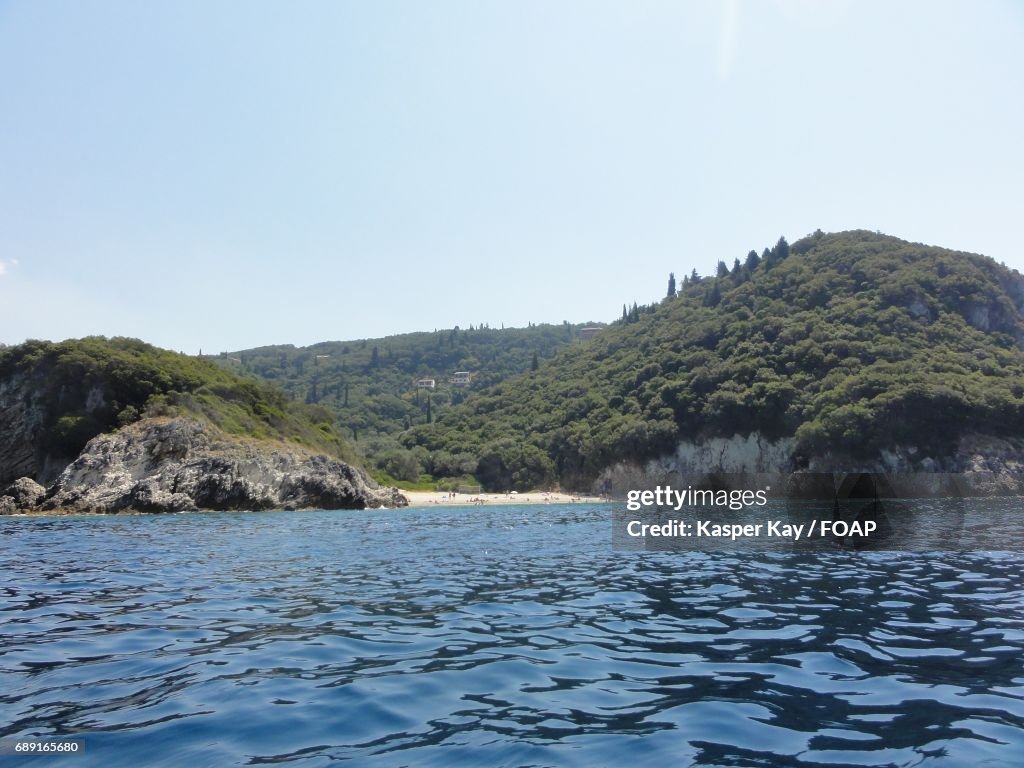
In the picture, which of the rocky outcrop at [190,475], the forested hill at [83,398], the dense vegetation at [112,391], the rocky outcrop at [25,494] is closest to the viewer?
the rocky outcrop at [25,494]

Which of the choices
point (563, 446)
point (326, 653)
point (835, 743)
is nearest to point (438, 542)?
point (326, 653)

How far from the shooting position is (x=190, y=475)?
5931 centimetres

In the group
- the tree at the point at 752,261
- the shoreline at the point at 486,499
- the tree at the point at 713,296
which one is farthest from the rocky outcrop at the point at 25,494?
the tree at the point at 752,261

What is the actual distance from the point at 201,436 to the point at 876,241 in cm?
11768

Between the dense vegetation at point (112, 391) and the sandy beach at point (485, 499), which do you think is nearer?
the dense vegetation at point (112, 391)

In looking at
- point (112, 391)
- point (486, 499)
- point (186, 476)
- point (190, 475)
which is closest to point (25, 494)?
point (186, 476)

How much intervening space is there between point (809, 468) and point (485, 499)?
1625 inches

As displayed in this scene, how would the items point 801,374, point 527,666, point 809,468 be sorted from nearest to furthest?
point 527,666 → point 809,468 → point 801,374

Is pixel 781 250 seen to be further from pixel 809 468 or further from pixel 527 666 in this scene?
pixel 527 666

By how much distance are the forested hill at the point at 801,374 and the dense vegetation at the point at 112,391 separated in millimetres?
46511

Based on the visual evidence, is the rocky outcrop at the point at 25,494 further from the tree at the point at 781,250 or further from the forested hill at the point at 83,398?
the tree at the point at 781,250

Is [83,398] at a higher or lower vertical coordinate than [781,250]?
lower

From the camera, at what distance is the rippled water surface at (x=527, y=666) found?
5789mm

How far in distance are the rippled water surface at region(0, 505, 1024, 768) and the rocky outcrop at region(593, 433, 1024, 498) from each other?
6984 centimetres
